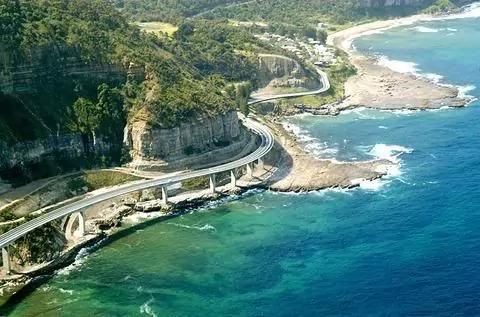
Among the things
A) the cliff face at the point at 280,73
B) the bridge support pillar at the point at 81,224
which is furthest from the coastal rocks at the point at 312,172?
the cliff face at the point at 280,73

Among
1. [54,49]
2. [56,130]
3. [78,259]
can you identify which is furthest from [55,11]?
[78,259]

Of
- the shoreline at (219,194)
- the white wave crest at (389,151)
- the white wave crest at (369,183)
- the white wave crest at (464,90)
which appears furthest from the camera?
the white wave crest at (464,90)

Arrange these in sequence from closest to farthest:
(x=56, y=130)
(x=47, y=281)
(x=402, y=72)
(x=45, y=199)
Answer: (x=47, y=281) < (x=45, y=199) < (x=56, y=130) < (x=402, y=72)

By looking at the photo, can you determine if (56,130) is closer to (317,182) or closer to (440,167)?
(317,182)

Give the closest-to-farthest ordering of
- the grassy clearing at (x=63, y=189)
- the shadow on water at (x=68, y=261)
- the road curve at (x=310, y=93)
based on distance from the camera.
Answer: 1. the shadow on water at (x=68, y=261)
2. the grassy clearing at (x=63, y=189)
3. the road curve at (x=310, y=93)

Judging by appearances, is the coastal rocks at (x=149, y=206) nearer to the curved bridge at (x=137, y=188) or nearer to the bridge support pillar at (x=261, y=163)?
the curved bridge at (x=137, y=188)

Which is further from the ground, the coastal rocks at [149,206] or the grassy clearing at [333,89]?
the grassy clearing at [333,89]

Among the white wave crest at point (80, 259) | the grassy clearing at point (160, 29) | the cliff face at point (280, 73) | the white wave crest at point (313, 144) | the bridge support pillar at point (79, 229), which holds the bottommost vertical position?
the white wave crest at point (80, 259)

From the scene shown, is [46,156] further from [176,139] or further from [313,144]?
[313,144]

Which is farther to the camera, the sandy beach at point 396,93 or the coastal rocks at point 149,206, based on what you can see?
the sandy beach at point 396,93
